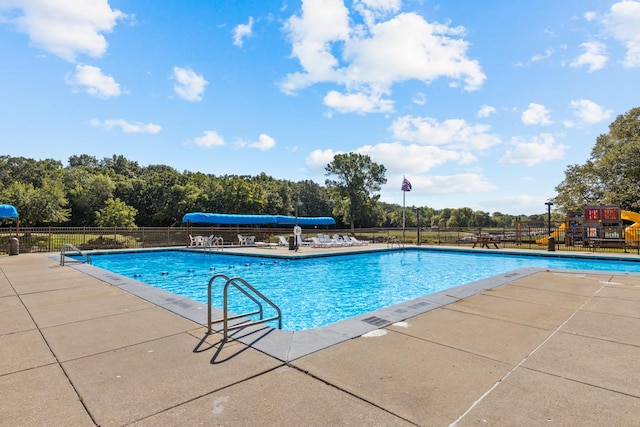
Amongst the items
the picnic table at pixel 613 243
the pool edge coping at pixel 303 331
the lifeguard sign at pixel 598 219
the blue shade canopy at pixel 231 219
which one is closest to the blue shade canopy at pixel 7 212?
the blue shade canopy at pixel 231 219

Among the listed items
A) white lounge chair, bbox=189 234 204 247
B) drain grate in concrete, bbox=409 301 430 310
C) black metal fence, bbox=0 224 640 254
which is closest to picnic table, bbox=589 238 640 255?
black metal fence, bbox=0 224 640 254

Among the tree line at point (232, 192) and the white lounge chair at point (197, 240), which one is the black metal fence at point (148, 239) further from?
the tree line at point (232, 192)

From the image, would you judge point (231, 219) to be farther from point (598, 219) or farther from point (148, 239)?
point (598, 219)

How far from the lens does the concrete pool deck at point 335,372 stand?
7.66ft

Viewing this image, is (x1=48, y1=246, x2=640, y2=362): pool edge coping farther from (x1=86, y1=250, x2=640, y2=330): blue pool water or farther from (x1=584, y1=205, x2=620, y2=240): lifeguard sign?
(x1=584, y1=205, x2=620, y2=240): lifeguard sign

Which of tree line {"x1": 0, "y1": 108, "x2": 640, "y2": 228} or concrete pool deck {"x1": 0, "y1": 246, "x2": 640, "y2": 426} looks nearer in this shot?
concrete pool deck {"x1": 0, "y1": 246, "x2": 640, "y2": 426}

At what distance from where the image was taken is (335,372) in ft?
9.84

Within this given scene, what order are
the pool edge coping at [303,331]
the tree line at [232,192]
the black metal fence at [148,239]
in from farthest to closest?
the tree line at [232,192]
the black metal fence at [148,239]
the pool edge coping at [303,331]

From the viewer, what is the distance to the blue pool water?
7988 millimetres

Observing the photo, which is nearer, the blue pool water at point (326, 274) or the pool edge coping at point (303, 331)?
the pool edge coping at point (303, 331)

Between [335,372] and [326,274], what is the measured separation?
9279 millimetres

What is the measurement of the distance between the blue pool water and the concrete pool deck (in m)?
2.88

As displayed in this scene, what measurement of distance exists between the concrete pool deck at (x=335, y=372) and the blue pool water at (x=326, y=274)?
2.88m

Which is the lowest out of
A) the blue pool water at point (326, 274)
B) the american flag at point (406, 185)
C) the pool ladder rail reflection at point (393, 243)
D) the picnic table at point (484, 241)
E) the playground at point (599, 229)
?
the blue pool water at point (326, 274)
